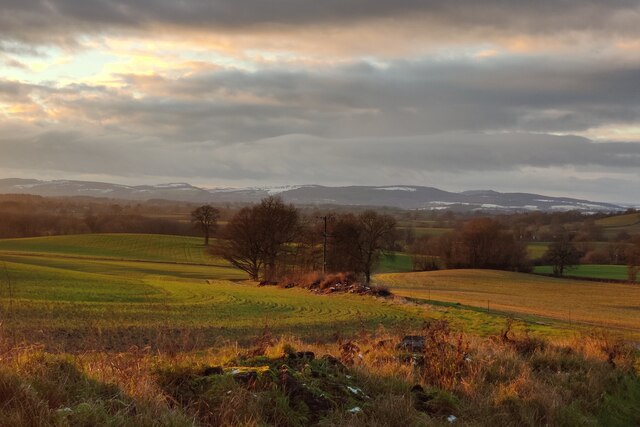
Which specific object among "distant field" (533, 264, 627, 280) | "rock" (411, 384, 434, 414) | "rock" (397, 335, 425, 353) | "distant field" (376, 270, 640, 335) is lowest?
"distant field" (533, 264, 627, 280)

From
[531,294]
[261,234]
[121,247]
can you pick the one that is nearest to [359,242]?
[261,234]

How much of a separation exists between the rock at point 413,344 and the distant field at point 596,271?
85.0 metres

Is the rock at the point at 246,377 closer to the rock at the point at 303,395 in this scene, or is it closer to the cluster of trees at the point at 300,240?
the rock at the point at 303,395

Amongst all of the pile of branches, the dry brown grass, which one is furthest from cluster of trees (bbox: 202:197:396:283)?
the dry brown grass

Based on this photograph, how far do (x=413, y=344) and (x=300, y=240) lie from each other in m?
57.9

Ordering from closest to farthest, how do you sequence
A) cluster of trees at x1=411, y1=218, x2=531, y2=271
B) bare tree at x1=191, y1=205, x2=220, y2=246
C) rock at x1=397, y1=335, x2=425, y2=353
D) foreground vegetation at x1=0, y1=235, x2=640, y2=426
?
foreground vegetation at x1=0, y1=235, x2=640, y2=426
rock at x1=397, y1=335, x2=425, y2=353
cluster of trees at x1=411, y1=218, x2=531, y2=271
bare tree at x1=191, y1=205, x2=220, y2=246

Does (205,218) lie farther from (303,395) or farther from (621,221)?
(621,221)

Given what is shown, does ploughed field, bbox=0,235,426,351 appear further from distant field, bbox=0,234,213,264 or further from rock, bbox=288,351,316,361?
distant field, bbox=0,234,213,264

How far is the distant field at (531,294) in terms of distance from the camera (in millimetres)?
42475

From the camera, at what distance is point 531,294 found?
6122 cm

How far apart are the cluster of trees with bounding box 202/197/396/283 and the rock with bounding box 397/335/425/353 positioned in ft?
171

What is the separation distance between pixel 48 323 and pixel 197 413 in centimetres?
1689

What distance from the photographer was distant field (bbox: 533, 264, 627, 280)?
282ft

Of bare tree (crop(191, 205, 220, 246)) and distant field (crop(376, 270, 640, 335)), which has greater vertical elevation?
bare tree (crop(191, 205, 220, 246))
